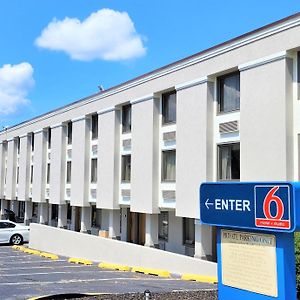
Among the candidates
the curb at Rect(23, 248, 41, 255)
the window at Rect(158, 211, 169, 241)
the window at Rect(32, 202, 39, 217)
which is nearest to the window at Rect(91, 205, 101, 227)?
the curb at Rect(23, 248, 41, 255)

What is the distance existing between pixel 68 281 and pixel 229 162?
708 centimetres

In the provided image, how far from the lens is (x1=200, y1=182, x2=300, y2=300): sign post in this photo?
6.62m

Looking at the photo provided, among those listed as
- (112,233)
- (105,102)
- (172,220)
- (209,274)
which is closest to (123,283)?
(209,274)

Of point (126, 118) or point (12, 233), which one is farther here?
point (12, 233)

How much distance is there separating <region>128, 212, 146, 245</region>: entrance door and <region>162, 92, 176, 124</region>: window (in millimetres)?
6493

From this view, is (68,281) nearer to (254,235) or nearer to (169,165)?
(169,165)

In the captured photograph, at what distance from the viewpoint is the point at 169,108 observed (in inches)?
867

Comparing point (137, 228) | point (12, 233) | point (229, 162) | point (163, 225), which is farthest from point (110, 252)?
point (12, 233)

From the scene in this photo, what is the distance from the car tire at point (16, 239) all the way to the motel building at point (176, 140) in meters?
2.67

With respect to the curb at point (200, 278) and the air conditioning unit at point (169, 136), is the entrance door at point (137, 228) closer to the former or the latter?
the air conditioning unit at point (169, 136)

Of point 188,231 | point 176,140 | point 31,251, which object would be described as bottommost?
point 31,251

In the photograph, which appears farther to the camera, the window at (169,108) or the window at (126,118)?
the window at (126,118)

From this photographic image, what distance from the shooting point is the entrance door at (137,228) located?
26.3 meters

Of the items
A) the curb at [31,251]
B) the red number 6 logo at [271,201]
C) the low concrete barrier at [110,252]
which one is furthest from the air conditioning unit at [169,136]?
the red number 6 logo at [271,201]
